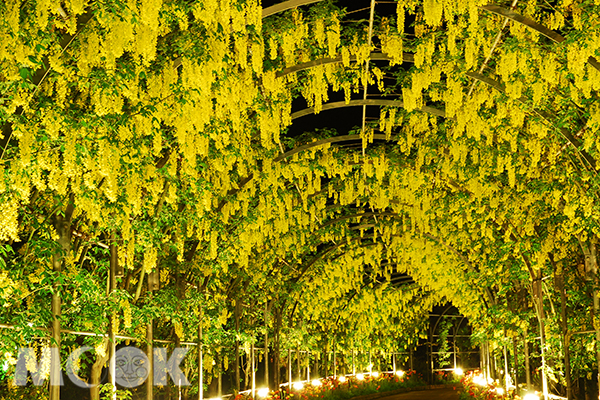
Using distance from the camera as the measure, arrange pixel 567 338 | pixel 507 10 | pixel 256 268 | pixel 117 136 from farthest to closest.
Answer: pixel 256 268 < pixel 567 338 < pixel 507 10 < pixel 117 136

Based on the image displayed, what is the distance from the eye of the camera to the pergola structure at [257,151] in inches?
171

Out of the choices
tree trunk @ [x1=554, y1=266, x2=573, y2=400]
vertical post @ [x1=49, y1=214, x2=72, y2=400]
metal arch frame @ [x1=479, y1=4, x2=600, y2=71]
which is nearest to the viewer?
vertical post @ [x1=49, y1=214, x2=72, y2=400]

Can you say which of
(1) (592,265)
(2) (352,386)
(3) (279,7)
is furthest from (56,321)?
(2) (352,386)

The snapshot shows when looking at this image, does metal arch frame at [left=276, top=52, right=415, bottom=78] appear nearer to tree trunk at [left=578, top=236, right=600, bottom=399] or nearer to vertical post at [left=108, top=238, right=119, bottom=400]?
vertical post at [left=108, top=238, right=119, bottom=400]

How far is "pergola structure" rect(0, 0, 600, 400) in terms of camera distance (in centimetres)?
436

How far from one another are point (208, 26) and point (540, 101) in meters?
3.86

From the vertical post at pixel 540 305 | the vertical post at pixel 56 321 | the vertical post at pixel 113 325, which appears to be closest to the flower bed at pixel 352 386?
the vertical post at pixel 540 305

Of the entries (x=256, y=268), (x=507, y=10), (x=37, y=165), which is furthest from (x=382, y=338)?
(x=37, y=165)

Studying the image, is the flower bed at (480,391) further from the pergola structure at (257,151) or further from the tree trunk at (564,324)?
the tree trunk at (564,324)

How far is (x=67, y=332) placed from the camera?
17.2ft

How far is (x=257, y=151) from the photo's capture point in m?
9.46

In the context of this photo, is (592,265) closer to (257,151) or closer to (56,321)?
(257,151)

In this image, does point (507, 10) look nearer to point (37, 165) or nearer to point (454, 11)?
→ point (454, 11)

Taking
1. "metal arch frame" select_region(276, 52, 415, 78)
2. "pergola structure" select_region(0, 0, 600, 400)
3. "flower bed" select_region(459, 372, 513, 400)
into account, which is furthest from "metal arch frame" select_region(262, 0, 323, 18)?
"flower bed" select_region(459, 372, 513, 400)
